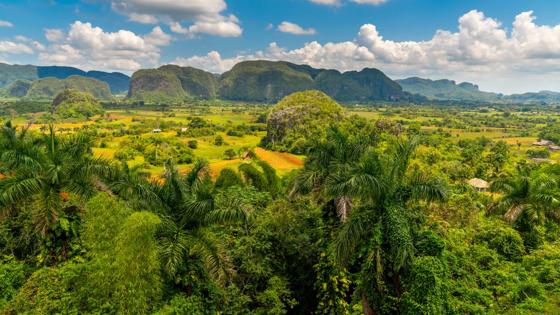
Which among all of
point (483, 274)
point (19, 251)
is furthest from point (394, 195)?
point (19, 251)

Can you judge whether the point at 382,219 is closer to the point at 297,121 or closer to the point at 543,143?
the point at 297,121

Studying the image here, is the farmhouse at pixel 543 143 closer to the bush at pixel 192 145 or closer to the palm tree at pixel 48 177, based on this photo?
the bush at pixel 192 145

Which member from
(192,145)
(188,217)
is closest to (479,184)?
(188,217)

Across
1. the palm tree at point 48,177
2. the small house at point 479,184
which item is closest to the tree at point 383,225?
the palm tree at point 48,177

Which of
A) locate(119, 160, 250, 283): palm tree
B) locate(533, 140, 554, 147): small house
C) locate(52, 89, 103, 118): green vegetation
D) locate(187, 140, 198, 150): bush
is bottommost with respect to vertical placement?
locate(533, 140, 554, 147): small house

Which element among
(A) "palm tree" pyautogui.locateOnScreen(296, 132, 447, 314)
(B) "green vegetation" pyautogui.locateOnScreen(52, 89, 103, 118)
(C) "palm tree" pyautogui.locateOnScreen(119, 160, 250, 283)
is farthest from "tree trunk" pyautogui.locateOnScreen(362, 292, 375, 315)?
(B) "green vegetation" pyautogui.locateOnScreen(52, 89, 103, 118)

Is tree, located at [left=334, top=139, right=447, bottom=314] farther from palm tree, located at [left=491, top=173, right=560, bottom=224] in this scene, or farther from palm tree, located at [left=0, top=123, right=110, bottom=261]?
palm tree, located at [left=491, top=173, right=560, bottom=224]
